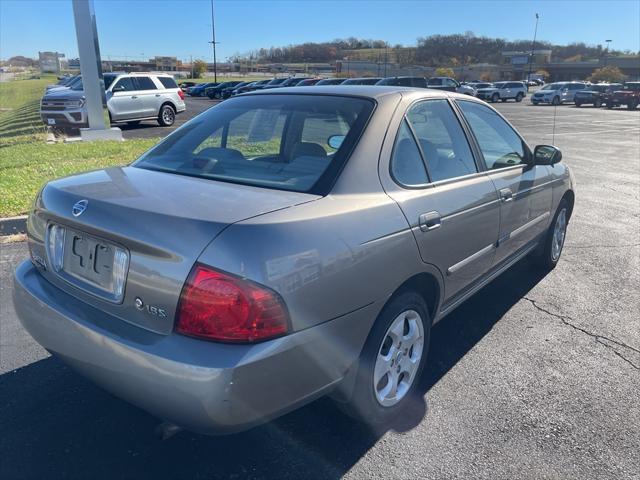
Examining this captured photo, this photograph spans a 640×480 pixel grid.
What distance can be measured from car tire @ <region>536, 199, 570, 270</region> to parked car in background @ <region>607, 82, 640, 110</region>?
38.8 metres

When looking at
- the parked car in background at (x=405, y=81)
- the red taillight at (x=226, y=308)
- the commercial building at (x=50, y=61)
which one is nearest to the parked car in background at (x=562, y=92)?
the parked car in background at (x=405, y=81)

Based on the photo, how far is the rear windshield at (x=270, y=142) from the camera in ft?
8.41

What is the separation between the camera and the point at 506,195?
359 centimetres

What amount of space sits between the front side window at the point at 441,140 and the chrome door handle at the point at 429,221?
0.26 m

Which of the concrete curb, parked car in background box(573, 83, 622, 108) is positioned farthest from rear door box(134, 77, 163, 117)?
parked car in background box(573, 83, 622, 108)

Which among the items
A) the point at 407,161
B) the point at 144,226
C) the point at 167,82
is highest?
the point at 167,82

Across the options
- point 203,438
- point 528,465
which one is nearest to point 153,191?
point 203,438

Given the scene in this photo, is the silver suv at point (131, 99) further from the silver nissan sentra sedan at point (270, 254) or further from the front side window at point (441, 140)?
the front side window at point (441, 140)

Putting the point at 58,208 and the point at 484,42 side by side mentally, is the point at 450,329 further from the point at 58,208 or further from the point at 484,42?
the point at 484,42

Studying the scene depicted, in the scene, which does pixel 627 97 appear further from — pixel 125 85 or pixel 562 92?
pixel 125 85

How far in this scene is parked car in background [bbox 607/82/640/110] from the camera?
1454 inches

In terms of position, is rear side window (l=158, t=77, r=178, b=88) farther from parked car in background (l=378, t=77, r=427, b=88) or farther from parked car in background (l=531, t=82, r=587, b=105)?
parked car in background (l=531, t=82, r=587, b=105)

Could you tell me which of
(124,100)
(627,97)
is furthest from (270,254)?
(627,97)

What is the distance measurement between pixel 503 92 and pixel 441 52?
100m
